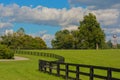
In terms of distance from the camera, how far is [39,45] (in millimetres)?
157250

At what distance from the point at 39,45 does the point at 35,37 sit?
9.69m

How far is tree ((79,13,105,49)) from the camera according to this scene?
126 metres

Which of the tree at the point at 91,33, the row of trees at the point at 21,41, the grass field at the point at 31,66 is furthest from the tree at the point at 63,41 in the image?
the grass field at the point at 31,66

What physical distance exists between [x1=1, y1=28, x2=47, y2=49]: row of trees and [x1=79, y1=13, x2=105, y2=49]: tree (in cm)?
2725

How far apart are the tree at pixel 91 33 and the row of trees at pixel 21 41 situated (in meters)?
27.3

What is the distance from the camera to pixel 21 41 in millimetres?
146000

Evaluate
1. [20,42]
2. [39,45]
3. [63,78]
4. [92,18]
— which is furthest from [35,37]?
[63,78]

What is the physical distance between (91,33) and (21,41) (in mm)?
35960

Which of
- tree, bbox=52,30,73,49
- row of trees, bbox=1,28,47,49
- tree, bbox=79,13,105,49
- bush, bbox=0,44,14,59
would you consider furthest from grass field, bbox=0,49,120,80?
tree, bbox=52,30,73,49

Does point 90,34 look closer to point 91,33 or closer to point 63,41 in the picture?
point 91,33

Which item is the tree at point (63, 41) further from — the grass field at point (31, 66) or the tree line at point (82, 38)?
the grass field at point (31, 66)

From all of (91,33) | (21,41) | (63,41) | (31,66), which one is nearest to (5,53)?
(31,66)

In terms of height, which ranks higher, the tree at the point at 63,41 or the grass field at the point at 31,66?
the tree at the point at 63,41

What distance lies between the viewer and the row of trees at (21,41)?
141125 millimetres
